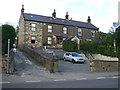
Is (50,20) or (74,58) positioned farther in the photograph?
(50,20)

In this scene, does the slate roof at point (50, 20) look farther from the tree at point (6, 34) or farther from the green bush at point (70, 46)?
the tree at point (6, 34)

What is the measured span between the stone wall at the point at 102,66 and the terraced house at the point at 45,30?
24266mm

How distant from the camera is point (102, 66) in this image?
68.3 ft

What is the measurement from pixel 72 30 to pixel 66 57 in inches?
902

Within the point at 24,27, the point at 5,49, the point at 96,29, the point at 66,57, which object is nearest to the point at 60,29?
the point at 24,27

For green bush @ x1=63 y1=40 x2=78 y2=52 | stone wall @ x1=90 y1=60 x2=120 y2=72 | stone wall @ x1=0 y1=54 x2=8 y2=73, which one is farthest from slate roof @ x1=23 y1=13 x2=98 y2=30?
stone wall @ x1=0 y1=54 x2=8 y2=73

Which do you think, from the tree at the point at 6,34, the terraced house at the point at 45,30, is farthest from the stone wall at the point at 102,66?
the terraced house at the point at 45,30

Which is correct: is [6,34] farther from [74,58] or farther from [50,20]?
[50,20]

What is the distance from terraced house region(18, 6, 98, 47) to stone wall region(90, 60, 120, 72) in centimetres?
2427

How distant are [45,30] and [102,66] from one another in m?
28.3

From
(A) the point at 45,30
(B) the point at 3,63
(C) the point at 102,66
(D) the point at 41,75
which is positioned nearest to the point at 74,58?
(C) the point at 102,66

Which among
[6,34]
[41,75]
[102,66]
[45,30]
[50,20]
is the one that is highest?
[50,20]

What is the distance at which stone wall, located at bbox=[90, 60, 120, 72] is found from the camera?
20309mm

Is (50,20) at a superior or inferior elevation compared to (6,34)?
superior
